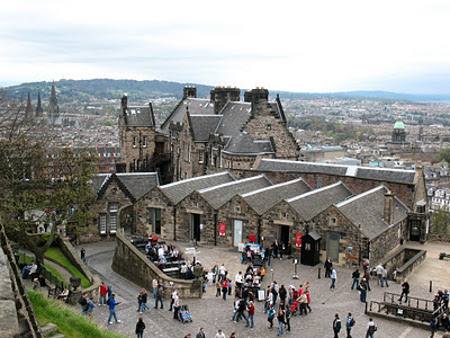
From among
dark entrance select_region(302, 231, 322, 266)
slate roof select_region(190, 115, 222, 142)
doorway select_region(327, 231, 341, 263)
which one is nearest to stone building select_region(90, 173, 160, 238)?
slate roof select_region(190, 115, 222, 142)

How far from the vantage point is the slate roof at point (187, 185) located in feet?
135

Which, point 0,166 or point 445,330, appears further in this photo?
point 0,166

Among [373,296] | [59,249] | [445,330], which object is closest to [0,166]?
[59,249]

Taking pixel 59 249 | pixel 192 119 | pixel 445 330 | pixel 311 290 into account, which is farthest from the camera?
pixel 192 119

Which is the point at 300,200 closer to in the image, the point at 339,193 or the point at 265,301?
the point at 339,193

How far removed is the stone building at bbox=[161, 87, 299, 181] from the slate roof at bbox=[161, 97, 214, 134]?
0.65 feet

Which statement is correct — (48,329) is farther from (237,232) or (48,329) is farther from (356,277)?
(237,232)

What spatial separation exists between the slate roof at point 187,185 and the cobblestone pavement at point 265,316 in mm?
7655

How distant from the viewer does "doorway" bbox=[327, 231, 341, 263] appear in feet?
113

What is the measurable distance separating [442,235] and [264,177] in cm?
1592

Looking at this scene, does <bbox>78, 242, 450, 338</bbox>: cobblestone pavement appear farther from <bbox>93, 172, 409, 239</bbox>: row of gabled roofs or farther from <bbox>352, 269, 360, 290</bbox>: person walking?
<bbox>93, 172, 409, 239</bbox>: row of gabled roofs

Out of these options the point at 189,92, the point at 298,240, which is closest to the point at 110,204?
the point at 298,240

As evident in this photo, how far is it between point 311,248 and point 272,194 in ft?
25.0

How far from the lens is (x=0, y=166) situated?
35.9m
